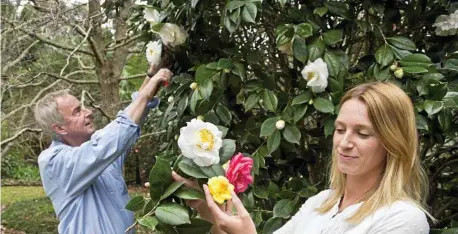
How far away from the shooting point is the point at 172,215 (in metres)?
1.21

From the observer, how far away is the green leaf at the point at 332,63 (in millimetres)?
1521

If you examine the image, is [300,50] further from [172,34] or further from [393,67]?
[172,34]

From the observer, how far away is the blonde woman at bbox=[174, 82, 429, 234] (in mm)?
1123

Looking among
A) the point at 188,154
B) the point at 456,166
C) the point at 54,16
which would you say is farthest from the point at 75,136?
the point at 54,16

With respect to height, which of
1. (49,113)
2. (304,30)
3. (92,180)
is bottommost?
(92,180)

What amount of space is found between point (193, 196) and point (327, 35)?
67 centimetres

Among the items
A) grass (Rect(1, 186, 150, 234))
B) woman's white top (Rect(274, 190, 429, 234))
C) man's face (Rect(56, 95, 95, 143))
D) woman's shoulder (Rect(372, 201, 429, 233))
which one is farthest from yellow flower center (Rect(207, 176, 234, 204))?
grass (Rect(1, 186, 150, 234))

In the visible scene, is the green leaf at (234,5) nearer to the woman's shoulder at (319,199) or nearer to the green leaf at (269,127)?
the green leaf at (269,127)

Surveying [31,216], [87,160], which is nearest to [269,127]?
[87,160]

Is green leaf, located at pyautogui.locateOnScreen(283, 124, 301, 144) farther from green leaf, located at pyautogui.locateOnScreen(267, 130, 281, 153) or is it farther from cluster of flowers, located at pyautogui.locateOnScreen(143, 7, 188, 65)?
cluster of flowers, located at pyautogui.locateOnScreen(143, 7, 188, 65)

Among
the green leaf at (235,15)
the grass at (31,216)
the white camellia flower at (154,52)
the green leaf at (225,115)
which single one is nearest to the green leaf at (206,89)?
the green leaf at (225,115)

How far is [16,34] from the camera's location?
4629 mm

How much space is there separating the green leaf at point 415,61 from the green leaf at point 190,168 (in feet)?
2.29

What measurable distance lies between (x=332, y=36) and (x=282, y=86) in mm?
365
